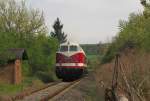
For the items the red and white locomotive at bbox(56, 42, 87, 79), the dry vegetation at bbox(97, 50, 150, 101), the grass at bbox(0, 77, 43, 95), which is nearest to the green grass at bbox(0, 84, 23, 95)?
the grass at bbox(0, 77, 43, 95)

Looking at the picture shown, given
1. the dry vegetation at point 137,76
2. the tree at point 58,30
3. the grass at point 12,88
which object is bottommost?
the grass at point 12,88

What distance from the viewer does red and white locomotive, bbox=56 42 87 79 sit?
1800 inches

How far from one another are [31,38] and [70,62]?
20954 millimetres

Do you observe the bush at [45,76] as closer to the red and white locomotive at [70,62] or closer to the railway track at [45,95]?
the red and white locomotive at [70,62]

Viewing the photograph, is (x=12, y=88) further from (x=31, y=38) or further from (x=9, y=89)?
(x=31, y=38)

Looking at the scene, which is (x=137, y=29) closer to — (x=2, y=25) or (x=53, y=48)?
(x=53, y=48)

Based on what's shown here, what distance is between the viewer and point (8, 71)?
145 feet

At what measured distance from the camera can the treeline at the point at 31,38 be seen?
5819 cm

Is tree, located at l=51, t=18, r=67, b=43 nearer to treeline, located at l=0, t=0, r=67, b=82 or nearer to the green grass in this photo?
treeline, located at l=0, t=0, r=67, b=82

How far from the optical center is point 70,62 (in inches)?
1809

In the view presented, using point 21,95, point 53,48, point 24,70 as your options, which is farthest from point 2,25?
point 21,95

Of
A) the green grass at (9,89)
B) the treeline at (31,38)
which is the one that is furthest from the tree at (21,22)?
the green grass at (9,89)

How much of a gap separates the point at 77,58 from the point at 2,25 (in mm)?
28788

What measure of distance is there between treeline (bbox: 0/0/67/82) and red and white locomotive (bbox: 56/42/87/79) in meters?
6.59
